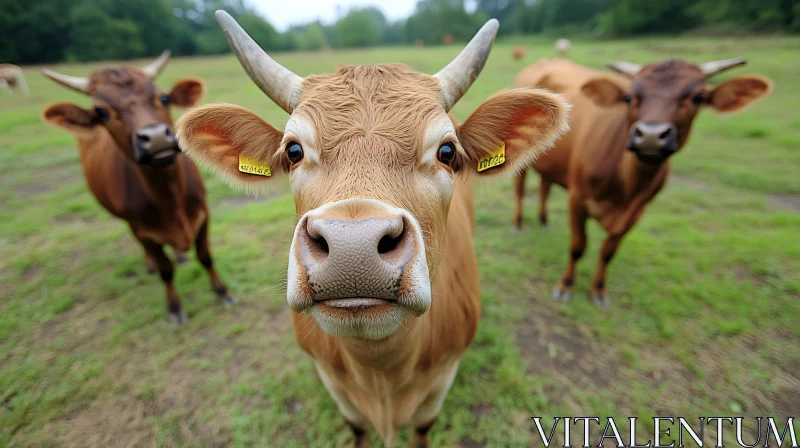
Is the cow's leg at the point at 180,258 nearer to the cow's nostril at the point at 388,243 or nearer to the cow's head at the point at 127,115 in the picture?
the cow's head at the point at 127,115

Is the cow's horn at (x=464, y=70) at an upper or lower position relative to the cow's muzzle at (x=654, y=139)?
upper

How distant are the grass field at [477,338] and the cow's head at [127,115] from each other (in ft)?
4.00

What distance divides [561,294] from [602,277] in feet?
1.38

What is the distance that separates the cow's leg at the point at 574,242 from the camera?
3521mm

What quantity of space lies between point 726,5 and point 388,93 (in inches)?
1705

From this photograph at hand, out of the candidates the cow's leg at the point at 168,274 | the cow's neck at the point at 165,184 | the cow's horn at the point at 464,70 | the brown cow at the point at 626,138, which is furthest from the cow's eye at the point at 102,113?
the brown cow at the point at 626,138

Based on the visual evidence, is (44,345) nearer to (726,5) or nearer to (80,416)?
(80,416)

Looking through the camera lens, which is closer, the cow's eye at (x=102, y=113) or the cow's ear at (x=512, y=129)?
the cow's ear at (x=512, y=129)

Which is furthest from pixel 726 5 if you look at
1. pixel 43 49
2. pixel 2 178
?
pixel 43 49

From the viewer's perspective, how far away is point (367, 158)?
4.03 feet

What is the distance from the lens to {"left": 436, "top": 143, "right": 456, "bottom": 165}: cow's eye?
1.46 m

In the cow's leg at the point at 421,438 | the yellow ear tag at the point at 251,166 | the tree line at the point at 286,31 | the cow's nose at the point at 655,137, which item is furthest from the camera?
the tree line at the point at 286,31

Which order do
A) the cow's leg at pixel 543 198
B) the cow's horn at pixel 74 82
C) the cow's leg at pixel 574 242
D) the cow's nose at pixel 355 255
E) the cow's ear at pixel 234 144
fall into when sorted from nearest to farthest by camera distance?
1. the cow's nose at pixel 355 255
2. the cow's ear at pixel 234 144
3. the cow's horn at pixel 74 82
4. the cow's leg at pixel 574 242
5. the cow's leg at pixel 543 198

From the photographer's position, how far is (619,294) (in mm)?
3672
